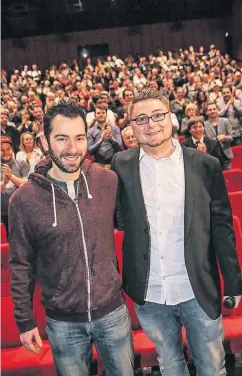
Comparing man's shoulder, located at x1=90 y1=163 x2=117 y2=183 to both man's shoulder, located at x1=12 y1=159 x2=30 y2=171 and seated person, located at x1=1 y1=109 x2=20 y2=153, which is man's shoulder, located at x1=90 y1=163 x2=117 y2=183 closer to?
man's shoulder, located at x1=12 y1=159 x2=30 y2=171

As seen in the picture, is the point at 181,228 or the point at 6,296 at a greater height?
the point at 181,228

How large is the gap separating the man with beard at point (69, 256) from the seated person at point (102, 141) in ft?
7.27

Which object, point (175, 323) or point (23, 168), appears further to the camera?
point (23, 168)

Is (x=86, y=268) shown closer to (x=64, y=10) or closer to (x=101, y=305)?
(x=101, y=305)

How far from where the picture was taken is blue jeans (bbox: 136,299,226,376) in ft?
4.52

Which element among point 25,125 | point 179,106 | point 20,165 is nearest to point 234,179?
point 20,165

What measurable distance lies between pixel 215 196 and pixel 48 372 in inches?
38.0

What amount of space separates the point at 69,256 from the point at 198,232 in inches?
14.8

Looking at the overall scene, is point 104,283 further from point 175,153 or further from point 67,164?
point 175,153

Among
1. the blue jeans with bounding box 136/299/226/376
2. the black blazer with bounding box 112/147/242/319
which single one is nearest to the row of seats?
the blue jeans with bounding box 136/299/226/376

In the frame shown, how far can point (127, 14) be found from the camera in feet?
40.4

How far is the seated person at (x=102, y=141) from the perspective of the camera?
11.8 feet

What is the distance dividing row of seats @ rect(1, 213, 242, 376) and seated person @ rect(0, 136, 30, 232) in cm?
124

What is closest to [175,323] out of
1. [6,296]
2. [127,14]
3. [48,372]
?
[48,372]
